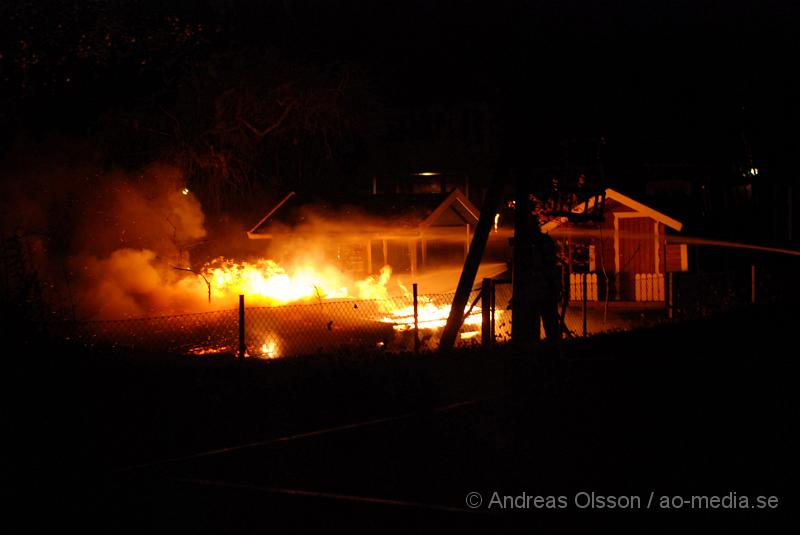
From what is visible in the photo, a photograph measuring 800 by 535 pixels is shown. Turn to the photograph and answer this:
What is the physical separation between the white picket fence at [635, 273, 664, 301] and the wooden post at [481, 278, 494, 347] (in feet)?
31.1

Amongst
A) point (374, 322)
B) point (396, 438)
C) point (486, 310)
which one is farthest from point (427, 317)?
point (396, 438)

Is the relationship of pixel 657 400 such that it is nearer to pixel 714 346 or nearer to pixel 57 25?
pixel 714 346

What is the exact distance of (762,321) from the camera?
49.8ft

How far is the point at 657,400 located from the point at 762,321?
7.69 m

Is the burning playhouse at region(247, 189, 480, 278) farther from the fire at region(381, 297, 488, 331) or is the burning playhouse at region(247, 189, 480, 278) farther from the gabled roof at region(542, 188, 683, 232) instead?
the fire at region(381, 297, 488, 331)

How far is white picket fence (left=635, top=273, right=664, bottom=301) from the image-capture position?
67.0 ft

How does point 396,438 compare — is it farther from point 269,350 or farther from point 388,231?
point 388,231

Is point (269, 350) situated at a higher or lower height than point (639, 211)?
lower

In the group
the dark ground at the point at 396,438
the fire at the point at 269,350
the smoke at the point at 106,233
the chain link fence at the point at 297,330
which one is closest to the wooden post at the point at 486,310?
the dark ground at the point at 396,438

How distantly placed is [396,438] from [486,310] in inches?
188

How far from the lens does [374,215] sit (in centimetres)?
2722

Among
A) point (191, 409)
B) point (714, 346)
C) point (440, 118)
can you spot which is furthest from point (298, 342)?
point (440, 118)

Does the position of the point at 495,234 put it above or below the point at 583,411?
above

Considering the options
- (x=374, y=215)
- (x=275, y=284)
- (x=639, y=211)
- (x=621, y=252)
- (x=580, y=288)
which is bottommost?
(x=580, y=288)
